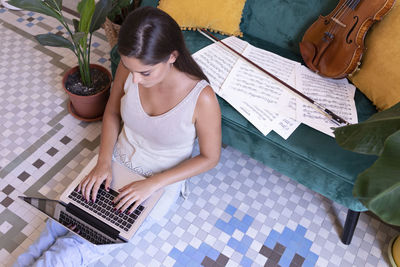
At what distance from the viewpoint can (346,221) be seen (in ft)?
5.73

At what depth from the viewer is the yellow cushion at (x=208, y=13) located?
76.2 inches

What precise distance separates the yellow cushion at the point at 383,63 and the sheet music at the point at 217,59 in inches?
24.3

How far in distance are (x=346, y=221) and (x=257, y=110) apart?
26.7 inches

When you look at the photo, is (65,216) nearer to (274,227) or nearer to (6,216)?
(6,216)

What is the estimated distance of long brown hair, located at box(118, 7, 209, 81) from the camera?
3.70 ft

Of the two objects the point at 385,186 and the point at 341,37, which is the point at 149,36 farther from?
the point at 341,37

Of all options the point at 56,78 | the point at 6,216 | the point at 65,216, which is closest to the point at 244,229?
the point at 65,216

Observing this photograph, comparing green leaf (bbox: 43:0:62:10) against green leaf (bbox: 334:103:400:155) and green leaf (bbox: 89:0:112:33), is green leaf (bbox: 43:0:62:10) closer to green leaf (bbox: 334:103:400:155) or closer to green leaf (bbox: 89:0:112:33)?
green leaf (bbox: 89:0:112:33)

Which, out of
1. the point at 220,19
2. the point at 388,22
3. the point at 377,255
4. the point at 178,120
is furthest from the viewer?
the point at 220,19

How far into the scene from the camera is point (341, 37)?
1.69 metres

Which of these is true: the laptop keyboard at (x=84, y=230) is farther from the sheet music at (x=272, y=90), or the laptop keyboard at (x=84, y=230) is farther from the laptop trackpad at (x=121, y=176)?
the sheet music at (x=272, y=90)

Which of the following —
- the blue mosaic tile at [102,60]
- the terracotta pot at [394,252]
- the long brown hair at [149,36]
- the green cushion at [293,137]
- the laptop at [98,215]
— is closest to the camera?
A: the long brown hair at [149,36]

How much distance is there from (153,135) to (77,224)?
0.44 meters

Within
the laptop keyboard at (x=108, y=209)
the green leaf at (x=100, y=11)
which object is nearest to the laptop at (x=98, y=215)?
the laptop keyboard at (x=108, y=209)
